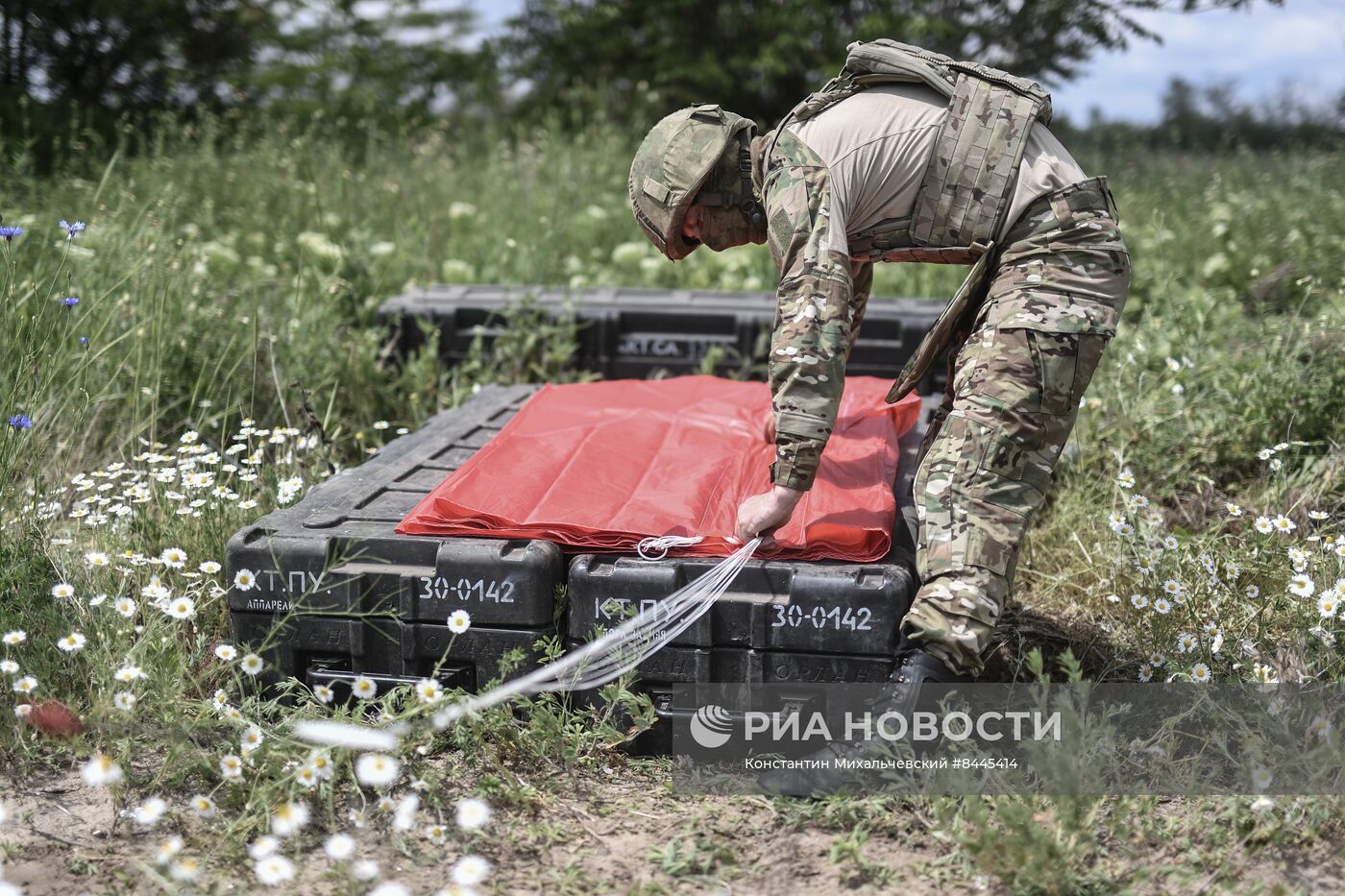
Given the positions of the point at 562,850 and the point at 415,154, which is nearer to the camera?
the point at 562,850

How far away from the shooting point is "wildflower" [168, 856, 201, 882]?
1.96 metres

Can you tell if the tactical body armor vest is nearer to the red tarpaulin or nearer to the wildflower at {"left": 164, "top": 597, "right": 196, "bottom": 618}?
the red tarpaulin

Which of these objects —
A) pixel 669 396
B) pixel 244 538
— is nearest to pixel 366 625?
pixel 244 538

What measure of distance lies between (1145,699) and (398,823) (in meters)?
1.83

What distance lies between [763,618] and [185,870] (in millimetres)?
1257

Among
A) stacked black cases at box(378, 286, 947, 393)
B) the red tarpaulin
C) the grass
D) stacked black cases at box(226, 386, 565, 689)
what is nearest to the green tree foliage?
the grass

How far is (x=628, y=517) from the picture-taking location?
280 centimetres

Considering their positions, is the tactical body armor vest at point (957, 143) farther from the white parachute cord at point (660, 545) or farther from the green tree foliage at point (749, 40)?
the green tree foliage at point (749, 40)

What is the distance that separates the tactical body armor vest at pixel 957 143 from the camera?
2.75 meters

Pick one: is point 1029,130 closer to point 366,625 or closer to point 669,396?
point 669,396

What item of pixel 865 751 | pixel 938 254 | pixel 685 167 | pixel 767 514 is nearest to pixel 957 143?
pixel 938 254

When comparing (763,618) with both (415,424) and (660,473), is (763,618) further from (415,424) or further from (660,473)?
(415,424)

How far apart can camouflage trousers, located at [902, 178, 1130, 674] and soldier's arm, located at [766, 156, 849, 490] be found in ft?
1.08

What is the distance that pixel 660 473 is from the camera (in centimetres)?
318
